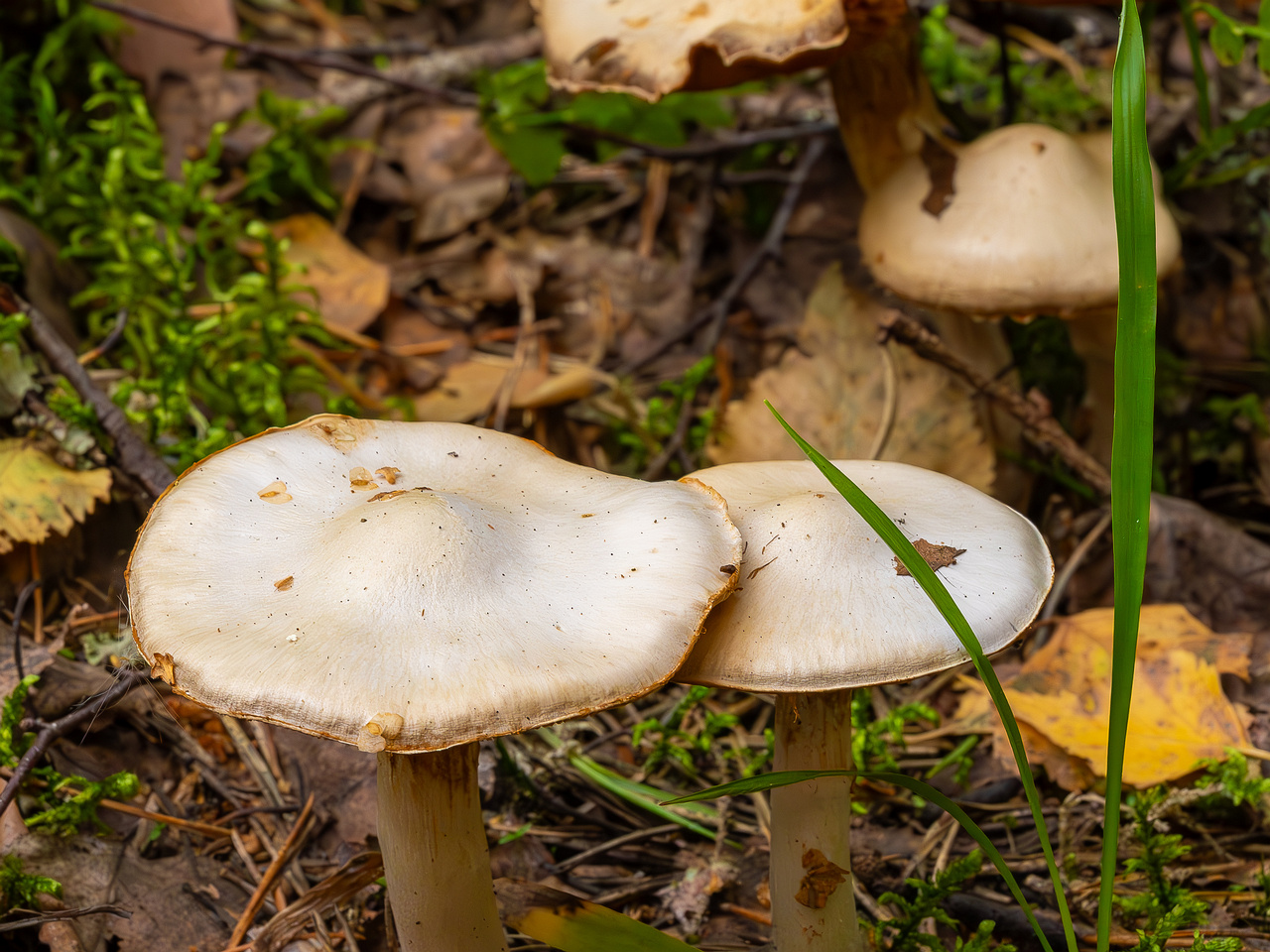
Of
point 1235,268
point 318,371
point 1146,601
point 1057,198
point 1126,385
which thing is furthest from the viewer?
point 1235,268

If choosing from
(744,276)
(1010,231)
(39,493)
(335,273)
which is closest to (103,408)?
(39,493)

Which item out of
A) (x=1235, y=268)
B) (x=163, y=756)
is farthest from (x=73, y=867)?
(x=1235, y=268)

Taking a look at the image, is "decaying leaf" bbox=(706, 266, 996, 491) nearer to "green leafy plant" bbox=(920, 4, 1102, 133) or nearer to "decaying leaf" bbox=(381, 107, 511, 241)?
"green leafy plant" bbox=(920, 4, 1102, 133)

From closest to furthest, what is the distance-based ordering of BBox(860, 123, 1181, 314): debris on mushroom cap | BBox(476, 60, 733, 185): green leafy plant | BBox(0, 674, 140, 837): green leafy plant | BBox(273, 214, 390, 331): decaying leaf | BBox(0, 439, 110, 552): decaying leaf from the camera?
1. BBox(0, 674, 140, 837): green leafy plant
2. BBox(0, 439, 110, 552): decaying leaf
3. BBox(860, 123, 1181, 314): debris on mushroom cap
4. BBox(476, 60, 733, 185): green leafy plant
5. BBox(273, 214, 390, 331): decaying leaf

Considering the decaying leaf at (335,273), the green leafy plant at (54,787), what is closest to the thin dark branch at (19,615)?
the green leafy plant at (54,787)

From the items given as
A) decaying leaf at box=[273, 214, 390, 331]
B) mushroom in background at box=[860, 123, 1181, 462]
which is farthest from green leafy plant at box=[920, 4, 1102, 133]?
decaying leaf at box=[273, 214, 390, 331]

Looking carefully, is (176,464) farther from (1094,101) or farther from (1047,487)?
(1094,101)
